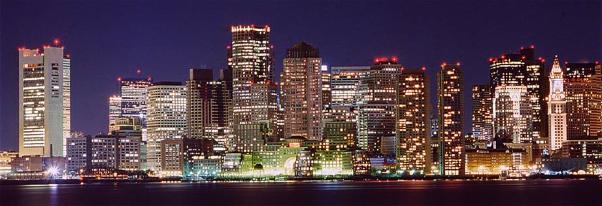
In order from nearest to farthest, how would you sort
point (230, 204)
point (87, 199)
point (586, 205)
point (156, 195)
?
point (586, 205) → point (230, 204) → point (87, 199) → point (156, 195)

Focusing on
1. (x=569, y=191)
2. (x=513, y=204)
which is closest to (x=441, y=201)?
(x=513, y=204)

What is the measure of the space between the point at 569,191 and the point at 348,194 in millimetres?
29719

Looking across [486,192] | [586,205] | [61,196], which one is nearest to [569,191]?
[486,192]

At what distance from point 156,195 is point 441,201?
41585mm

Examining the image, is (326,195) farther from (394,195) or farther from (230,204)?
(230,204)

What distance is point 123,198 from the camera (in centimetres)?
15675

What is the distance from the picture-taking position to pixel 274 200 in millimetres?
145625

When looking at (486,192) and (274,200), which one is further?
(486,192)

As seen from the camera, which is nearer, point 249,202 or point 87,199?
point 249,202

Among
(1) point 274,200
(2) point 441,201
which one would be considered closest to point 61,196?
(1) point 274,200

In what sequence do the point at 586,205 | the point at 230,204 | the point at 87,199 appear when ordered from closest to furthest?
the point at 586,205 → the point at 230,204 → the point at 87,199

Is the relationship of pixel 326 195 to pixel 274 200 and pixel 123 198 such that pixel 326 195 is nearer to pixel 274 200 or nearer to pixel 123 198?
pixel 274 200

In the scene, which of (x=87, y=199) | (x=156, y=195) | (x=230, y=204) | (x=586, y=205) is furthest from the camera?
(x=156, y=195)

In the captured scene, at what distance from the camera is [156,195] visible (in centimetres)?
16438
